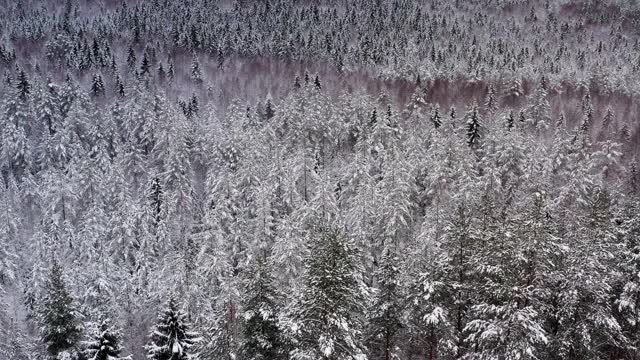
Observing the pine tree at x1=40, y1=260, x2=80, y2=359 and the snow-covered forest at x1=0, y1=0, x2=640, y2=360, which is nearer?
the snow-covered forest at x1=0, y1=0, x2=640, y2=360

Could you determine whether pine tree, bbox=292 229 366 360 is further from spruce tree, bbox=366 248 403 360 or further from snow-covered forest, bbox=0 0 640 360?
spruce tree, bbox=366 248 403 360

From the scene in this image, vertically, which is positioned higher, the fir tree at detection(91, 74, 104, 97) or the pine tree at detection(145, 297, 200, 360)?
the pine tree at detection(145, 297, 200, 360)

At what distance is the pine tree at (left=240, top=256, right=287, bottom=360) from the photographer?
19.8 metres

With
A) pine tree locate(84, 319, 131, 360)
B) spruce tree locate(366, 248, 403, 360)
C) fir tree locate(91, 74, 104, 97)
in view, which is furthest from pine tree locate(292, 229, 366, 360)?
fir tree locate(91, 74, 104, 97)

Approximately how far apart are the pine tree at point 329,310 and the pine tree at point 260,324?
1.00 m

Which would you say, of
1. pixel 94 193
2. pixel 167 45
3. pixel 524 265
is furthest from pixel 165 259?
pixel 167 45

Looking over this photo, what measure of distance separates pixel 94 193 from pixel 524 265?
155 ft

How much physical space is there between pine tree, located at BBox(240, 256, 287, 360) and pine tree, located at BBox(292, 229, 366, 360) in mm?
1005

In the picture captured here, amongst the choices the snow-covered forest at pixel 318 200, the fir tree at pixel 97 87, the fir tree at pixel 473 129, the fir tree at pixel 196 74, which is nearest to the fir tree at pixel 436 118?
the snow-covered forest at pixel 318 200

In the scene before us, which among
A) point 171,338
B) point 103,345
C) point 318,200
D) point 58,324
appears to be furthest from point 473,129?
point 103,345

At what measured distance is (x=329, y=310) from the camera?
18625 millimetres

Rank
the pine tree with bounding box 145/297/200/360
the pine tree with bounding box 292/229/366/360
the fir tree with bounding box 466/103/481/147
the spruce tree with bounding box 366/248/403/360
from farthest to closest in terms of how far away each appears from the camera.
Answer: the fir tree with bounding box 466/103/481/147 < the spruce tree with bounding box 366/248/403/360 < the pine tree with bounding box 145/297/200/360 < the pine tree with bounding box 292/229/366/360

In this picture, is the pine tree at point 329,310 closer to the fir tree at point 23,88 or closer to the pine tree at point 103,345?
the pine tree at point 103,345

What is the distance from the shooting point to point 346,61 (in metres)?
115
